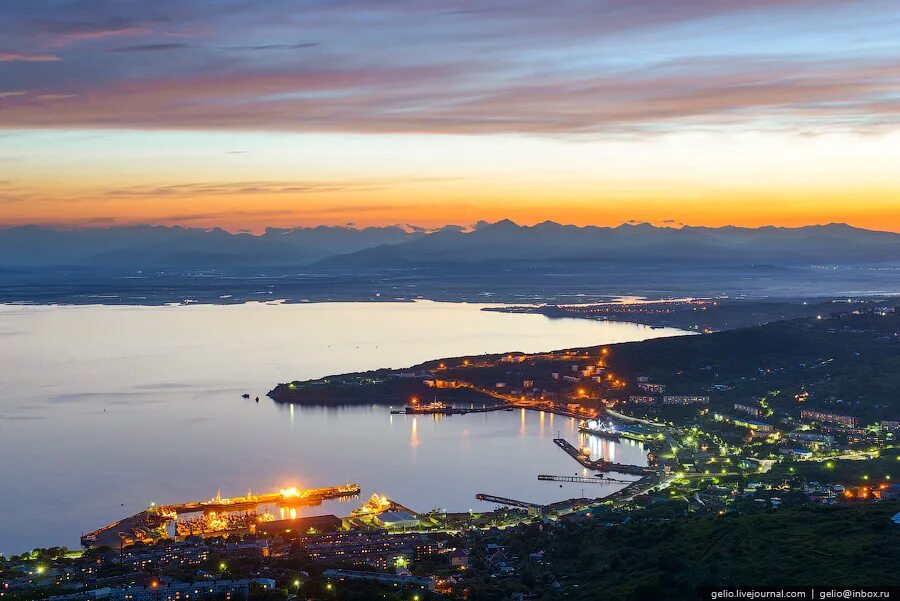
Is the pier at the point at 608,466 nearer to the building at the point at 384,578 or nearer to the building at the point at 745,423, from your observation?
the building at the point at 745,423

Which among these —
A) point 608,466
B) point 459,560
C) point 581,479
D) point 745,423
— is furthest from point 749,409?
point 459,560

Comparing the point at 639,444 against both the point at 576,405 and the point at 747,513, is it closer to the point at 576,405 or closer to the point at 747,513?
the point at 576,405

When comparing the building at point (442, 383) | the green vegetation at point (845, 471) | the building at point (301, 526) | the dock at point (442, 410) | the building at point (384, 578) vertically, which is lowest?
the building at point (301, 526)

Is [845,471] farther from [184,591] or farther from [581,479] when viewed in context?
[184,591]

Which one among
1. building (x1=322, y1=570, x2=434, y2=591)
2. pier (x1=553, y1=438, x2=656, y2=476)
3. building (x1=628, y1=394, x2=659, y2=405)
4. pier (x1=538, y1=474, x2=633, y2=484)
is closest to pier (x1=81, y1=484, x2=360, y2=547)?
pier (x1=538, y1=474, x2=633, y2=484)

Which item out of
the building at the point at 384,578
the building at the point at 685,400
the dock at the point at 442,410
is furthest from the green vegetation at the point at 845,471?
the dock at the point at 442,410

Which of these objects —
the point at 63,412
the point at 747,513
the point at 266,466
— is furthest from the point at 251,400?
the point at 747,513
